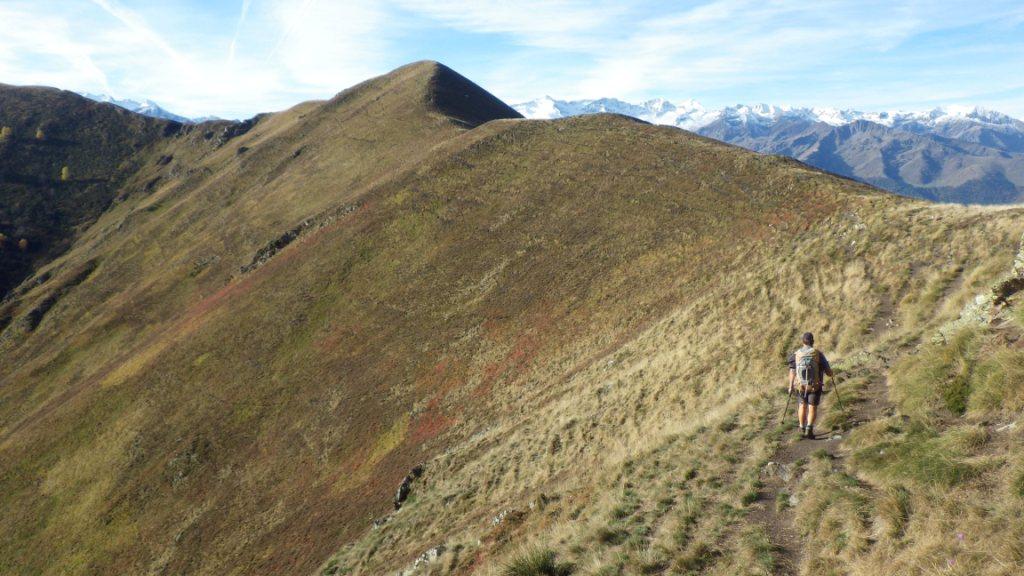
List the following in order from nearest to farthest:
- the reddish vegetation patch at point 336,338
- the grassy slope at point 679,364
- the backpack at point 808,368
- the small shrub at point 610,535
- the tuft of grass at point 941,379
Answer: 1. the tuft of grass at point 941,379
2. the small shrub at point 610,535
3. the grassy slope at point 679,364
4. the backpack at point 808,368
5. the reddish vegetation patch at point 336,338

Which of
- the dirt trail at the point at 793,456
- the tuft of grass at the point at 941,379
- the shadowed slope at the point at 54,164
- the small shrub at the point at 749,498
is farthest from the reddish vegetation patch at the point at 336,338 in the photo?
the shadowed slope at the point at 54,164

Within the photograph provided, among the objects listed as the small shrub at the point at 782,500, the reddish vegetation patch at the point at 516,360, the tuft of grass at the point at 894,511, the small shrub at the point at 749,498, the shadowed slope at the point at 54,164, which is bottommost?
the reddish vegetation patch at the point at 516,360

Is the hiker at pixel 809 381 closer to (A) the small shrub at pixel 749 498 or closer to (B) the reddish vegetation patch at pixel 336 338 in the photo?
(A) the small shrub at pixel 749 498

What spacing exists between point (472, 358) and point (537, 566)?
3007cm

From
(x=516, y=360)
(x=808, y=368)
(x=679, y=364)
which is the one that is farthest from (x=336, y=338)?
(x=808, y=368)

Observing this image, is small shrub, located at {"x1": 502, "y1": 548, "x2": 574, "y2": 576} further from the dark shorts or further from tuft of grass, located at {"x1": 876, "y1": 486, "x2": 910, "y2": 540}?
the dark shorts

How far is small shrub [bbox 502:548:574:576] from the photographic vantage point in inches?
424

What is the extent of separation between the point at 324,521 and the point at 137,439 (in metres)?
25.4

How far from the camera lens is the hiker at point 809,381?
13.1m

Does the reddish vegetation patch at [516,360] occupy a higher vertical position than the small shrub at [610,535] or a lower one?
lower

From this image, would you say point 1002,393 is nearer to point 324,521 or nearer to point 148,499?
point 324,521

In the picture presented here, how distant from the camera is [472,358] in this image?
40688mm

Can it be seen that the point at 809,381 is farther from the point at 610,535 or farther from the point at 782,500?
the point at 610,535

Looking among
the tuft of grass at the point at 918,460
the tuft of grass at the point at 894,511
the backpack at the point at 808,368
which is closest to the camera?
the tuft of grass at the point at 894,511
